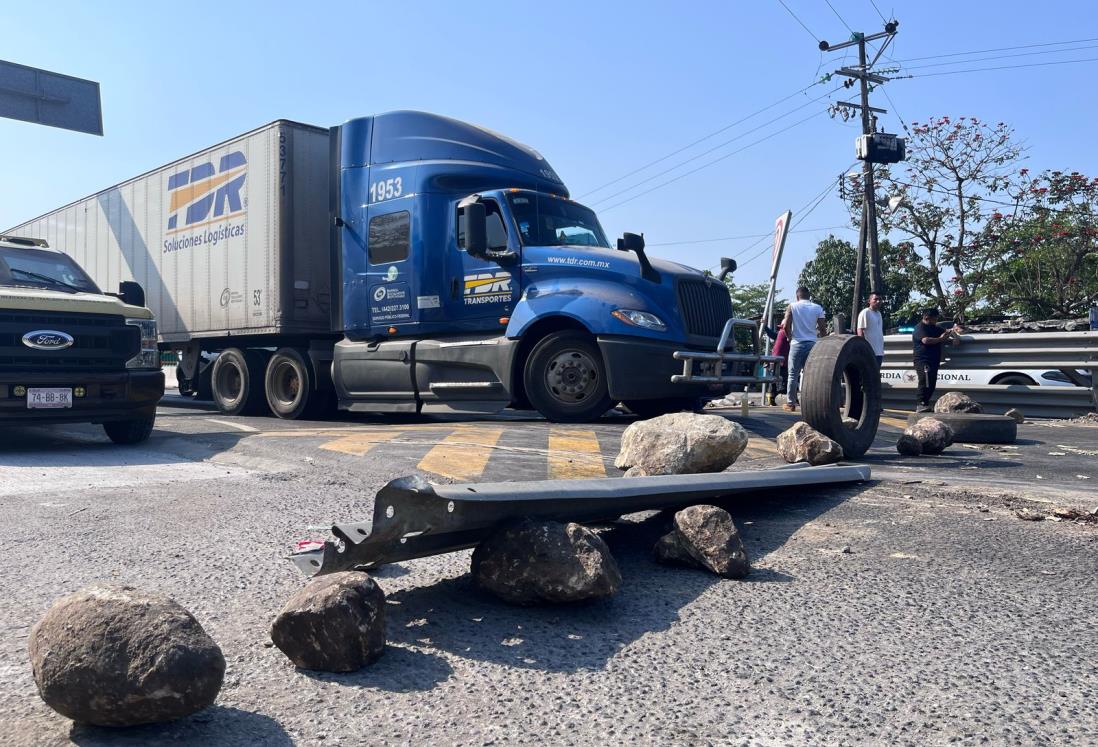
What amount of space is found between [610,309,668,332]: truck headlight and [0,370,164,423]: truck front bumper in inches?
163

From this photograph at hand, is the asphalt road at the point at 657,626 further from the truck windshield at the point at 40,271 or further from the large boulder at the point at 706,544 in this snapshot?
the truck windshield at the point at 40,271

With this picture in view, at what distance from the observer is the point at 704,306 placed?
8.88 metres

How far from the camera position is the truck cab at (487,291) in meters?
8.43

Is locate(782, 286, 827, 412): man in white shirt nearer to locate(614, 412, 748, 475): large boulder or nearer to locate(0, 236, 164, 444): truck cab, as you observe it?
locate(614, 412, 748, 475): large boulder

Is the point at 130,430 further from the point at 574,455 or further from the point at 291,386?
the point at 574,455

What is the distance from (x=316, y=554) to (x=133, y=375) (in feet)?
18.1

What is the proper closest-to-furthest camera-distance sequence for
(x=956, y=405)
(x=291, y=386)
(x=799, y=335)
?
(x=956, y=405)
(x=799, y=335)
(x=291, y=386)

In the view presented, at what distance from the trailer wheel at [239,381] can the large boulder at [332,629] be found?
9752 millimetres

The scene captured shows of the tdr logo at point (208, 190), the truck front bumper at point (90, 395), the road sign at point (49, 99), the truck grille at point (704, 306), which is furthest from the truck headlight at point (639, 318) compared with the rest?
the road sign at point (49, 99)

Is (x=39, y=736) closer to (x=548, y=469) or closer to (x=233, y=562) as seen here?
(x=233, y=562)

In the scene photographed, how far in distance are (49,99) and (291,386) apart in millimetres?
11867

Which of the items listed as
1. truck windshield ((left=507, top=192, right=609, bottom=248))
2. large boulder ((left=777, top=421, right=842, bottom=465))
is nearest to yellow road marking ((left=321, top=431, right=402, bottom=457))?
truck windshield ((left=507, top=192, right=609, bottom=248))

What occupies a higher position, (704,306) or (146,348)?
(704,306)

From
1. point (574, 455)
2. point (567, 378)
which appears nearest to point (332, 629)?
point (574, 455)
